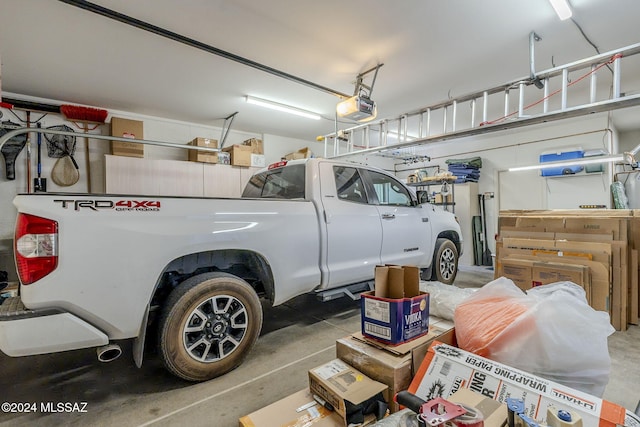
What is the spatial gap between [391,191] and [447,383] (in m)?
2.81

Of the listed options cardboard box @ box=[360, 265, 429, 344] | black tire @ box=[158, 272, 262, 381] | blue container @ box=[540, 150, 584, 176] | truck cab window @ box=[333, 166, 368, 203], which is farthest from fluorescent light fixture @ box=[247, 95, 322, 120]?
blue container @ box=[540, 150, 584, 176]

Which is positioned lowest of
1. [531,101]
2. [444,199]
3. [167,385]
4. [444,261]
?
[167,385]

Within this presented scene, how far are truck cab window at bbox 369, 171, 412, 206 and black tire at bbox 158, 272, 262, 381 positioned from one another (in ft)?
7.13

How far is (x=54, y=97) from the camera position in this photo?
170 inches

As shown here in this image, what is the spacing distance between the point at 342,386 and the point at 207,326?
112 centimetres

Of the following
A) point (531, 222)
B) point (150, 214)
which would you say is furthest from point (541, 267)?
point (150, 214)

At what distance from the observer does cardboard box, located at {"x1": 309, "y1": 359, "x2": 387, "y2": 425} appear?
131 cm

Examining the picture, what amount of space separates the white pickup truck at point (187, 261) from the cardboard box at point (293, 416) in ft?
2.69

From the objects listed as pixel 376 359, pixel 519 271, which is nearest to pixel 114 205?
pixel 376 359

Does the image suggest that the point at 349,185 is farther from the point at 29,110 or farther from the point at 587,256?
the point at 29,110

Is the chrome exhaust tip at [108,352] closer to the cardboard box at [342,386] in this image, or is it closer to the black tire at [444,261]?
the cardboard box at [342,386]

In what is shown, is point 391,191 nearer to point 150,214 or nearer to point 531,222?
point 531,222

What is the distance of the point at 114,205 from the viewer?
1.67 metres

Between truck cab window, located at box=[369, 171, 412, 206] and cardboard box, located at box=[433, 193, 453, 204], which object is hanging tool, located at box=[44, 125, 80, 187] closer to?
truck cab window, located at box=[369, 171, 412, 206]
